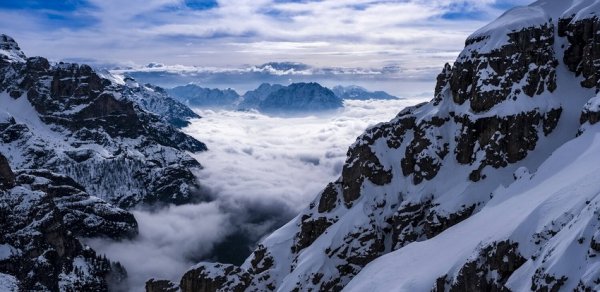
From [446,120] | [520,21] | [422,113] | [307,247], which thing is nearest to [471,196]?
[446,120]

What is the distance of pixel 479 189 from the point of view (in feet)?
360

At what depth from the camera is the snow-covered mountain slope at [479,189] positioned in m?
60.3

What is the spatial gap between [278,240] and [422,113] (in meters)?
60.9

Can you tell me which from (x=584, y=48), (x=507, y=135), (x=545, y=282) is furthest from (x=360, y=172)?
(x=545, y=282)

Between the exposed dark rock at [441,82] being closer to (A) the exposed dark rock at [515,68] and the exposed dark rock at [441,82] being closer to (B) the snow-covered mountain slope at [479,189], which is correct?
(B) the snow-covered mountain slope at [479,189]

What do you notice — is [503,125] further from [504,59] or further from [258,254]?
[258,254]

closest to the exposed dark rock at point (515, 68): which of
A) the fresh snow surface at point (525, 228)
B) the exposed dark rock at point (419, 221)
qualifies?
the fresh snow surface at point (525, 228)

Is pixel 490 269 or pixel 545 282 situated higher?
pixel 545 282

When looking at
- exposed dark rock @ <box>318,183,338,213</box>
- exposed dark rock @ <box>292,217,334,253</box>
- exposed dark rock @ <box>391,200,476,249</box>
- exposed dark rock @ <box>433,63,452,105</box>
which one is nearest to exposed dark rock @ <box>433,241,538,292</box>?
exposed dark rock @ <box>391,200,476,249</box>

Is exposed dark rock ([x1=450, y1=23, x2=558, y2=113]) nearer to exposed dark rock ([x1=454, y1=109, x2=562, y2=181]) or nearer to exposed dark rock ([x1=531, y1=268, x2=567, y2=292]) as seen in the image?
exposed dark rock ([x1=454, y1=109, x2=562, y2=181])

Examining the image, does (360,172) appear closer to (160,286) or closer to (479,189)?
(479,189)

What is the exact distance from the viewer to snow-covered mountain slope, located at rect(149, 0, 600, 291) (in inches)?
2376

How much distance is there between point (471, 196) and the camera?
110m

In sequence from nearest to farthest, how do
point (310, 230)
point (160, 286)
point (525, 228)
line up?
point (525, 228) < point (310, 230) < point (160, 286)
